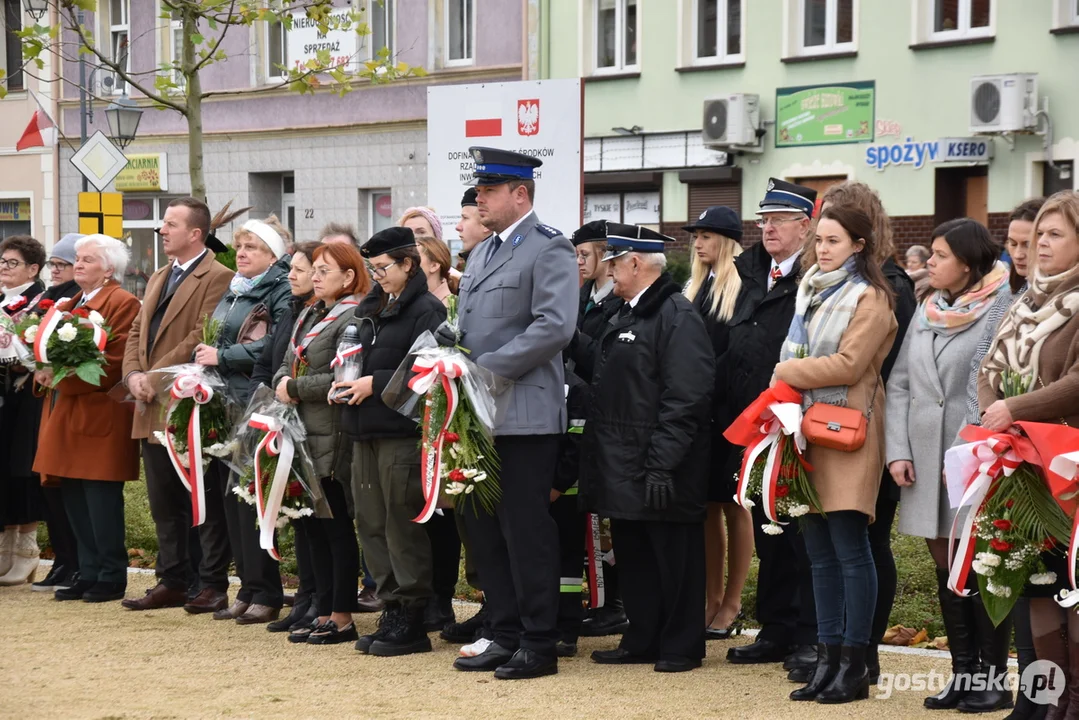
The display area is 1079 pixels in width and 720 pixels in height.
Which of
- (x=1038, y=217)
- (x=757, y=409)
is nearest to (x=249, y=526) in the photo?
(x=757, y=409)

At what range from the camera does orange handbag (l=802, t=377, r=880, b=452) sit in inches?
244

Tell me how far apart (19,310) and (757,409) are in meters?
5.28

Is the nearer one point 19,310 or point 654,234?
point 654,234

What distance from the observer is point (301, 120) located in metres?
27.1

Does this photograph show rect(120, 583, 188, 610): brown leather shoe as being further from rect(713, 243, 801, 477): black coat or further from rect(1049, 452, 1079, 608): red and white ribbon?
rect(1049, 452, 1079, 608): red and white ribbon

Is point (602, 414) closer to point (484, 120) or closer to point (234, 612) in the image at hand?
point (234, 612)

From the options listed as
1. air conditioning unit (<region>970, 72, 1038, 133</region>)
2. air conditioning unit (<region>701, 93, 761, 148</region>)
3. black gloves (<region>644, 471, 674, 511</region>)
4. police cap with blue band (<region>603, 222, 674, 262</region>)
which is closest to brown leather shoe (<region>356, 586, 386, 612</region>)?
black gloves (<region>644, 471, 674, 511</region>)

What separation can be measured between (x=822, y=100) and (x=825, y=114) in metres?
0.20

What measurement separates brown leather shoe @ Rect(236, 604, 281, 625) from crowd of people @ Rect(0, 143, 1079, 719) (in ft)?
0.07

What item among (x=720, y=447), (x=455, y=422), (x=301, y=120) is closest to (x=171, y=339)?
(x=455, y=422)

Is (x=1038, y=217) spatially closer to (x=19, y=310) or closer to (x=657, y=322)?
Result: (x=657, y=322)

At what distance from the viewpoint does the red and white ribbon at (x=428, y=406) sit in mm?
6840

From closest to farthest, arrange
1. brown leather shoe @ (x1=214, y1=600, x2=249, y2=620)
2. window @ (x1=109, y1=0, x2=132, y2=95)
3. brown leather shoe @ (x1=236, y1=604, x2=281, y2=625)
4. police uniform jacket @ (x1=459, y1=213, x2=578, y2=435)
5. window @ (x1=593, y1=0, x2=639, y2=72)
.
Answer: police uniform jacket @ (x1=459, y1=213, x2=578, y2=435) → brown leather shoe @ (x1=236, y1=604, x2=281, y2=625) → brown leather shoe @ (x1=214, y1=600, x2=249, y2=620) → window @ (x1=593, y1=0, x2=639, y2=72) → window @ (x1=109, y1=0, x2=132, y2=95)

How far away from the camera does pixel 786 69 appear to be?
21797 millimetres
